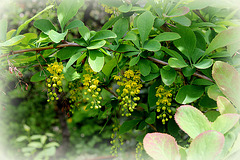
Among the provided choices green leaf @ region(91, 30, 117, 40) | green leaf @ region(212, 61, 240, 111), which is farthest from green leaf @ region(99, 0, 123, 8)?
green leaf @ region(212, 61, 240, 111)

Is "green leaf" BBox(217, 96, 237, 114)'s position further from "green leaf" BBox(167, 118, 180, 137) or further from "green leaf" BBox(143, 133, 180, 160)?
"green leaf" BBox(167, 118, 180, 137)

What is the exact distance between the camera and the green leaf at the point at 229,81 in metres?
0.29

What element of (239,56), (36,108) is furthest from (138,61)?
(36,108)

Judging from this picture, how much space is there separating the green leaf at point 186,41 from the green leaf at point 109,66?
190 millimetres

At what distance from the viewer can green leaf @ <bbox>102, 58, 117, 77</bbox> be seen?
622 mm

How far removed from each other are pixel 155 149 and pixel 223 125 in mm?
76

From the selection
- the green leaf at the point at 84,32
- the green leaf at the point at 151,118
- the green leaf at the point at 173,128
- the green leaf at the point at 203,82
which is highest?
the green leaf at the point at 84,32

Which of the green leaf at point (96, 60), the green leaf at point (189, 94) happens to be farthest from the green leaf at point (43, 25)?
the green leaf at point (189, 94)

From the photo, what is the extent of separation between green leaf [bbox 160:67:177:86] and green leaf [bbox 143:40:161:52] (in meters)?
0.06

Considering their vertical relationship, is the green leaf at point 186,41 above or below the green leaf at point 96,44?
below

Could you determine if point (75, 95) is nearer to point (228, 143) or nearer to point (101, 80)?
point (101, 80)

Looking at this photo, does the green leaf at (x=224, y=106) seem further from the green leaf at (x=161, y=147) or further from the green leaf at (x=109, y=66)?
the green leaf at (x=109, y=66)

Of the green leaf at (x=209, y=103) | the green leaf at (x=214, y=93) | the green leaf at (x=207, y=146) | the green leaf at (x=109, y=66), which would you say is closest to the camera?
the green leaf at (x=207, y=146)

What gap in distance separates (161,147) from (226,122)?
0.07 meters
